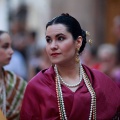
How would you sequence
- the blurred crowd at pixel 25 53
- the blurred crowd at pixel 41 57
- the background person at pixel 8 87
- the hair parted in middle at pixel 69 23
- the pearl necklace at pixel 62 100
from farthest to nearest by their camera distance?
the blurred crowd at pixel 25 53 < the blurred crowd at pixel 41 57 < the background person at pixel 8 87 < the hair parted in middle at pixel 69 23 < the pearl necklace at pixel 62 100

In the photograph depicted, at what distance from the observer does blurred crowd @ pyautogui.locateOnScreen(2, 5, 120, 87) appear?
32.6ft

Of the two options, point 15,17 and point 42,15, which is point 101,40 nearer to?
point 42,15

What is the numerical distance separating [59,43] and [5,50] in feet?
3.83

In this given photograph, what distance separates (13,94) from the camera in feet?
22.9

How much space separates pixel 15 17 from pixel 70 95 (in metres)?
14.3

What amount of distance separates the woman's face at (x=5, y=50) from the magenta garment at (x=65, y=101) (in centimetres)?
92

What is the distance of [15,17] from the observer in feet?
65.5

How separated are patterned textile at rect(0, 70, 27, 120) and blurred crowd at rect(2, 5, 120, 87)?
83 centimetres

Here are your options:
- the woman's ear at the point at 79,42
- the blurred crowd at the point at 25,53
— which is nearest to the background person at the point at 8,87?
the woman's ear at the point at 79,42

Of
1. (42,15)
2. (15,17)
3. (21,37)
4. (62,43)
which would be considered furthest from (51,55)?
(15,17)

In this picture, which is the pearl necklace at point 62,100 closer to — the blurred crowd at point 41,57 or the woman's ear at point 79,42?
the woman's ear at point 79,42

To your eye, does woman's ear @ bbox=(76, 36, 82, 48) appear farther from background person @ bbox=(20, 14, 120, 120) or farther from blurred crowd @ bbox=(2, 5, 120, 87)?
blurred crowd @ bbox=(2, 5, 120, 87)

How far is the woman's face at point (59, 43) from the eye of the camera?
590 centimetres

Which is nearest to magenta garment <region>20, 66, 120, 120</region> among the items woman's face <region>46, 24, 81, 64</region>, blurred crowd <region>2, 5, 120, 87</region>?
woman's face <region>46, 24, 81, 64</region>
